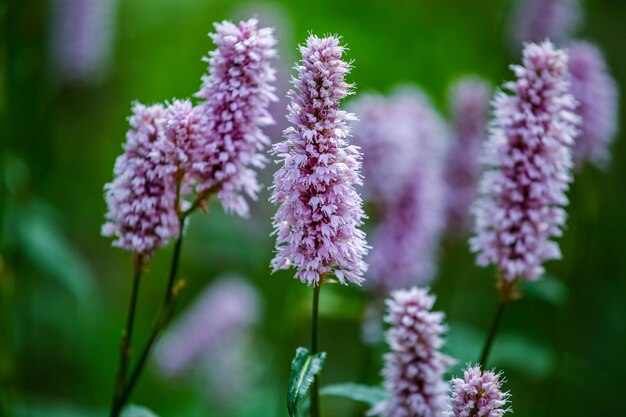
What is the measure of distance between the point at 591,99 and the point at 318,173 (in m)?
1.90

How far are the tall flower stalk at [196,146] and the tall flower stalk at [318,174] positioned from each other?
226 millimetres

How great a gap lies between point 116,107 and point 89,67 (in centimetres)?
161

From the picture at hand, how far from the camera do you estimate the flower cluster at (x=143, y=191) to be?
2.13 metres

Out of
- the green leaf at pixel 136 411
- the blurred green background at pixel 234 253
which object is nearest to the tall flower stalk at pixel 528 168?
the blurred green background at pixel 234 253

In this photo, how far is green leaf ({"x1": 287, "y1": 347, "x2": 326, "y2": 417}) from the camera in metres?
1.81

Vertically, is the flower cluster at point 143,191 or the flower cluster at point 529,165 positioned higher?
the flower cluster at point 529,165

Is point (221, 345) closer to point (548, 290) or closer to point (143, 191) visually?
point (548, 290)

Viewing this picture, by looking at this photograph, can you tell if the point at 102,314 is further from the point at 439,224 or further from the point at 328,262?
the point at 328,262

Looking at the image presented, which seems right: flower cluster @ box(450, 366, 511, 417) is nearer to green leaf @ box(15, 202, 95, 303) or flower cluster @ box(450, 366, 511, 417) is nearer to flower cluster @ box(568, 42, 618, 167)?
flower cluster @ box(568, 42, 618, 167)

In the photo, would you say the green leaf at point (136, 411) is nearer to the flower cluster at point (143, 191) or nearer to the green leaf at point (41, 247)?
the flower cluster at point (143, 191)

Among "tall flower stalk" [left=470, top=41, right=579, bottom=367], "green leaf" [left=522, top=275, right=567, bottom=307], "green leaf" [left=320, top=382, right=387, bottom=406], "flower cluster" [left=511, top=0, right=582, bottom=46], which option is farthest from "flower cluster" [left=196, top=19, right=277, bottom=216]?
"flower cluster" [left=511, top=0, right=582, bottom=46]

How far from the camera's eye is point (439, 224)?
3688 millimetres

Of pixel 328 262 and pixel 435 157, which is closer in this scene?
pixel 328 262

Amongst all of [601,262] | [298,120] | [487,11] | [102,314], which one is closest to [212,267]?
[102,314]
